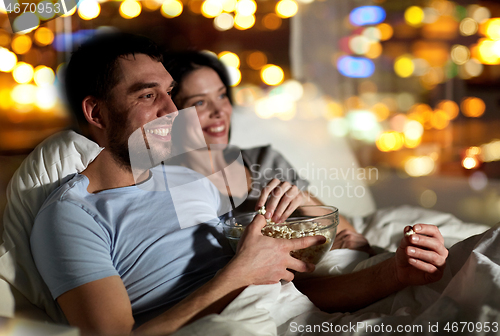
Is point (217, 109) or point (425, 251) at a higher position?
point (217, 109)

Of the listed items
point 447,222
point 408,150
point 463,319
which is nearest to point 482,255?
point 463,319

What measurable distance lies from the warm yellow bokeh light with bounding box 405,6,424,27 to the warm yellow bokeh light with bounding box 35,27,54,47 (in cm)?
278

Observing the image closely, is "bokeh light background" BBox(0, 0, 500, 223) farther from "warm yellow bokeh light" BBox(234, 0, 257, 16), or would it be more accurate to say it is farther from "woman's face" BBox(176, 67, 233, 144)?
"woman's face" BBox(176, 67, 233, 144)

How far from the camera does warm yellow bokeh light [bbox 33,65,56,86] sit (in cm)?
192

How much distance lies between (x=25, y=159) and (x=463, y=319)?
92cm

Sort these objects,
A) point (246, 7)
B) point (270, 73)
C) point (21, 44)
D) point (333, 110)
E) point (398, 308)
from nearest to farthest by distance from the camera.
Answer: point (398, 308) < point (21, 44) < point (246, 7) < point (270, 73) < point (333, 110)

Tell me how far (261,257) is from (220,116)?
729 mm

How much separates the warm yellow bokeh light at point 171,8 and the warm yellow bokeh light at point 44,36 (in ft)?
2.91

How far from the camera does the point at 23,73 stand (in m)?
1.99

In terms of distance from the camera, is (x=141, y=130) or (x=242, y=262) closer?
(x=242, y=262)

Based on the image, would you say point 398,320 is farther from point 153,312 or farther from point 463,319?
point 153,312

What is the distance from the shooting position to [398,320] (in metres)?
0.67

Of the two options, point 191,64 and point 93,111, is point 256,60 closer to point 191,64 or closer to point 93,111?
point 191,64

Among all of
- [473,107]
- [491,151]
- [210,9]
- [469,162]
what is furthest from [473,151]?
[210,9]
